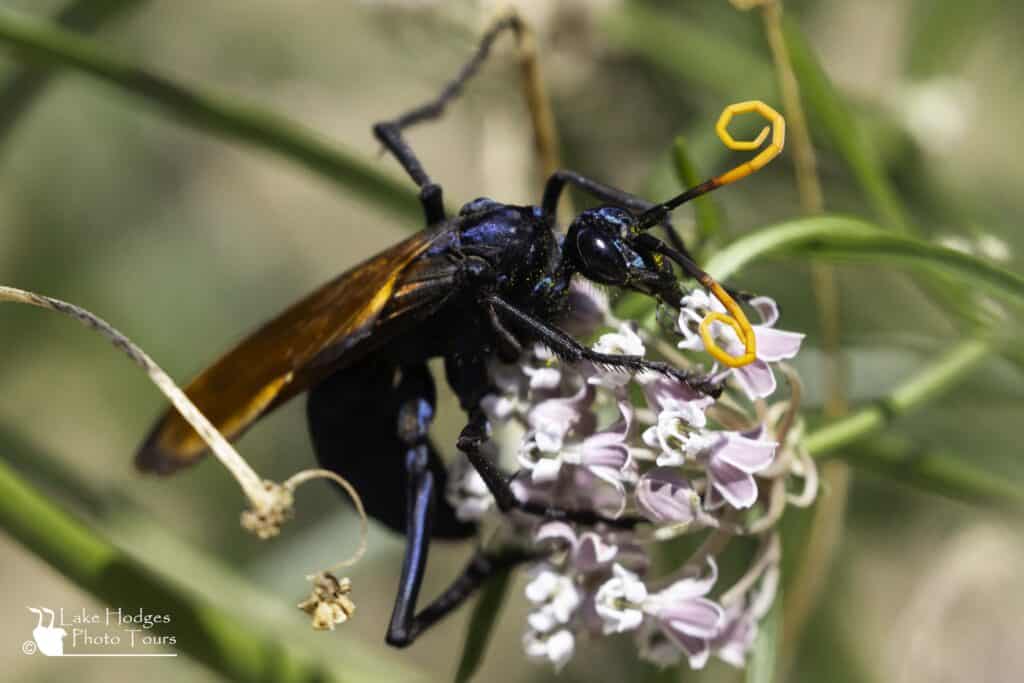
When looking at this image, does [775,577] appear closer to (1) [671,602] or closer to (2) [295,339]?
(1) [671,602]

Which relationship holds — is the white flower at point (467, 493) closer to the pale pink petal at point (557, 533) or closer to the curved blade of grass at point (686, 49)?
the pale pink petal at point (557, 533)

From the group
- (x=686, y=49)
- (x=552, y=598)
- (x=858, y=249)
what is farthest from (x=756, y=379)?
(x=686, y=49)

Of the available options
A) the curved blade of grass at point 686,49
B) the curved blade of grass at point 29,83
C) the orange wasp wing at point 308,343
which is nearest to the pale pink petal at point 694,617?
the orange wasp wing at point 308,343

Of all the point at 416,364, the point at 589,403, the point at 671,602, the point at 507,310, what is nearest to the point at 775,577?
the point at 671,602

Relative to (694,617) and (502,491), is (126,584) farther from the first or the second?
(694,617)

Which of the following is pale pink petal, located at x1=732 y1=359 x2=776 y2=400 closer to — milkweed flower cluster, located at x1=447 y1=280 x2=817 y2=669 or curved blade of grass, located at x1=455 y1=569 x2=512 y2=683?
milkweed flower cluster, located at x1=447 y1=280 x2=817 y2=669

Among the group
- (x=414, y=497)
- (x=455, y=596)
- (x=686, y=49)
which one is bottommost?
(x=455, y=596)
